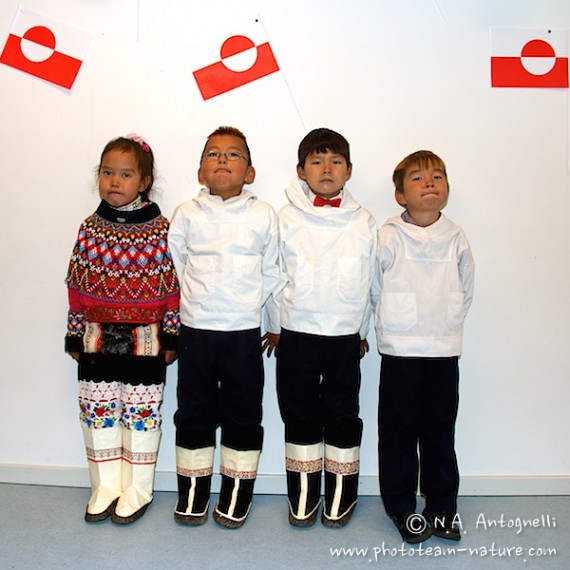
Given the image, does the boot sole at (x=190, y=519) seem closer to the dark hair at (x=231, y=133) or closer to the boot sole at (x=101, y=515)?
the boot sole at (x=101, y=515)

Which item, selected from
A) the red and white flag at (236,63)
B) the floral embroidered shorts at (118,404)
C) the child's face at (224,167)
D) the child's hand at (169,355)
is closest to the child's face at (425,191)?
the child's face at (224,167)

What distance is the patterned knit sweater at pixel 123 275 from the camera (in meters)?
1.78

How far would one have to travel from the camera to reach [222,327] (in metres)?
1.74

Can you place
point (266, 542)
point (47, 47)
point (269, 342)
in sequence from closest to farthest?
1. point (266, 542)
2. point (269, 342)
3. point (47, 47)

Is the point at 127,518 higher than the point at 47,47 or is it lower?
lower

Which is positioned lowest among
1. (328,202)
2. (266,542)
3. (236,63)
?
(266,542)

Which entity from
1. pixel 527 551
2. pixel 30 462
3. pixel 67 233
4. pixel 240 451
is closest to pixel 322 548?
pixel 240 451

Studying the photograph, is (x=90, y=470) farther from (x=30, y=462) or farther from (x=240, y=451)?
(x=240, y=451)

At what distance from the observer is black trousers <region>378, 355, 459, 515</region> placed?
1761mm

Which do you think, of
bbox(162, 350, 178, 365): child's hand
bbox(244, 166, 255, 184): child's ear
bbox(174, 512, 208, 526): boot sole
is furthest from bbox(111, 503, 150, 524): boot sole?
bbox(244, 166, 255, 184): child's ear

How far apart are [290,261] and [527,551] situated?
113cm

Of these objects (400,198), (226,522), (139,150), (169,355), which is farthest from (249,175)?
(226,522)

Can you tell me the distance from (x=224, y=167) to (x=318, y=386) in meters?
0.78

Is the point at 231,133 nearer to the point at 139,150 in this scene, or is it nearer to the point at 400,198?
the point at 139,150
